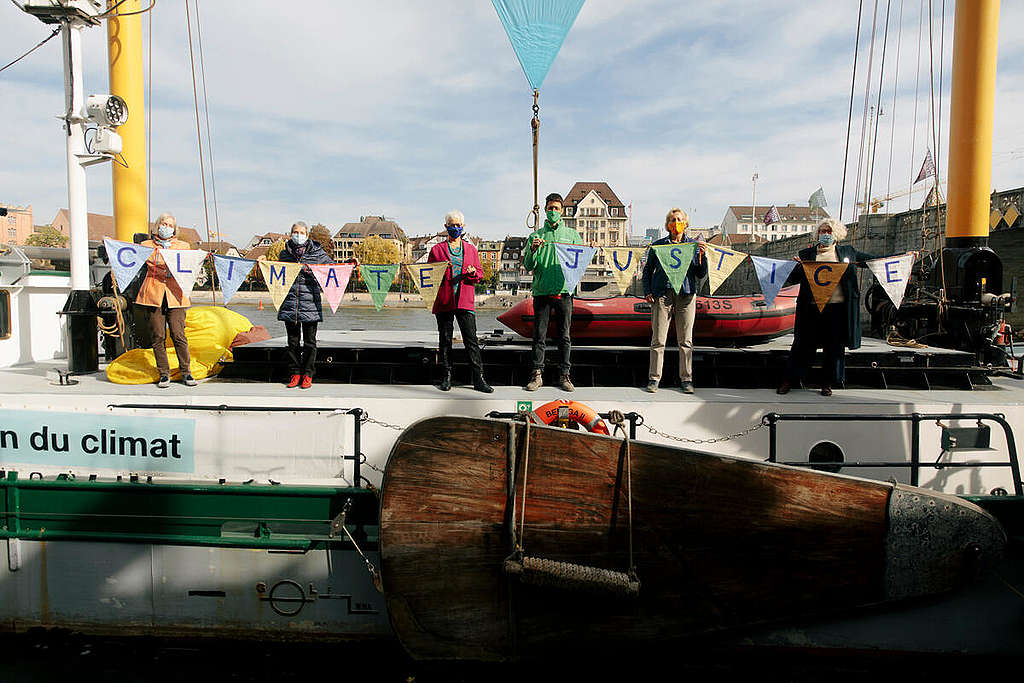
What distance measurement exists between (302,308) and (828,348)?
508 cm

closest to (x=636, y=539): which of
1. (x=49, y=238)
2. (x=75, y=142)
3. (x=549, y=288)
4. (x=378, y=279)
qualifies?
(x=549, y=288)

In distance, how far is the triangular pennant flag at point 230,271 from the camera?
6.40 meters

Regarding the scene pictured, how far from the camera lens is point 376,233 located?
11888 cm

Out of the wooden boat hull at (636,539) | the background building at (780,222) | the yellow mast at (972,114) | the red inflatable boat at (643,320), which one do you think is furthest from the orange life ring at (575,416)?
the background building at (780,222)

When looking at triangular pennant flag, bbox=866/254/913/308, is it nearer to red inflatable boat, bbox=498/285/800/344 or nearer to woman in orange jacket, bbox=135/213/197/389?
red inflatable boat, bbox=498/285/800/344

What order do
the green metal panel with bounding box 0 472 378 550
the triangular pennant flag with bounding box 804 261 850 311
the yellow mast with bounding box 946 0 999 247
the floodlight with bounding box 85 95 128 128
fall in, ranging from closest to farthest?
the green metal panel with bounding box 0 472 378 550 < the triangular pennant flag with bounding box 804 261 850 311 < the floodlight with bounding box 85 95 128 128 < the yellow mast with bounding box 946 0 999 247

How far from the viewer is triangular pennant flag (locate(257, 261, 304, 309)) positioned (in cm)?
608

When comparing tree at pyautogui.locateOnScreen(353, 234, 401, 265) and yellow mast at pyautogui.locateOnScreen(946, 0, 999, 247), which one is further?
tree at pyautogui.locateOnScreen(353, 234, 401, 265)

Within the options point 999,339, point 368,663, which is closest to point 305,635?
point 368,663

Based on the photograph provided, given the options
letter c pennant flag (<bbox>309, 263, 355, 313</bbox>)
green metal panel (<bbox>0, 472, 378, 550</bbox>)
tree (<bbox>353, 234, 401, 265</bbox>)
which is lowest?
green metal panel (<bbox>0, 472, 378, 550</bbox>)

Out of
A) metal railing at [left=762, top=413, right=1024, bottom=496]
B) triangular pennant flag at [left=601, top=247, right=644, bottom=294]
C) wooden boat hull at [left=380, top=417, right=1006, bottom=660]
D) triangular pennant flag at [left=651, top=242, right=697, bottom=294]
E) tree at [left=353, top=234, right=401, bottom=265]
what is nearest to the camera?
wooden boat hull at [left=380, top=417, right=1006, bottom=660]

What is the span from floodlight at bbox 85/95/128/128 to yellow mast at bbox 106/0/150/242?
0.93 meters

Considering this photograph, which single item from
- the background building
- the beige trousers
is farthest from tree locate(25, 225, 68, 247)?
the background building

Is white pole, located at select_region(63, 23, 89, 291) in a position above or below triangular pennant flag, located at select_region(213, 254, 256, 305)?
above
